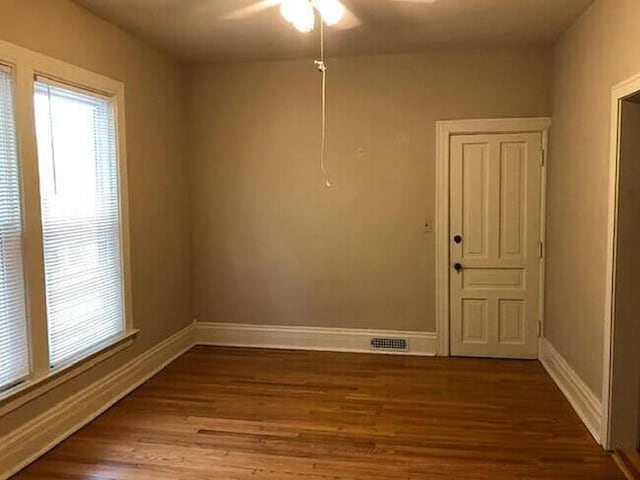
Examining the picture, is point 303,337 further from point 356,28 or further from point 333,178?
point 356,28

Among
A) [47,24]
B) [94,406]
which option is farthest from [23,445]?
[47,24]

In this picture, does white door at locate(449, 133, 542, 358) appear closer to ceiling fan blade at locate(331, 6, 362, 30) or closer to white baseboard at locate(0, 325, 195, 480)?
ceiling fan blade at locate(331, 6, 362, 30)

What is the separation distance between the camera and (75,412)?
344 cm

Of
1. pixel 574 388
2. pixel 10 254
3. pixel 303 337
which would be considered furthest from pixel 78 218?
pixel 574 388

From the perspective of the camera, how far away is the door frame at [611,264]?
2957 mm

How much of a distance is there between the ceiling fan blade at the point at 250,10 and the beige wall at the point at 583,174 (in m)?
1.95

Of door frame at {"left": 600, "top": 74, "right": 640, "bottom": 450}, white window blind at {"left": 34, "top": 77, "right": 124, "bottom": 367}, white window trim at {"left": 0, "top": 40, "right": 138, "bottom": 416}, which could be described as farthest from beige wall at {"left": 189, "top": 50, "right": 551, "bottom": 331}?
white window trim at {"left": 0, "top": 40, "right": 138, "bottom": 416}

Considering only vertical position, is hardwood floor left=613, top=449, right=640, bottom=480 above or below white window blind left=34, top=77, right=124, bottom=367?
below

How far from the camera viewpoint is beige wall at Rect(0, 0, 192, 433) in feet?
10.3

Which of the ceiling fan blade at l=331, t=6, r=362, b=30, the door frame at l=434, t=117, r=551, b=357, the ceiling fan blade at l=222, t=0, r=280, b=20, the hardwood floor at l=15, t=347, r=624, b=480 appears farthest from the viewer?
the door frame at l=434, t=117, r=551, b=357

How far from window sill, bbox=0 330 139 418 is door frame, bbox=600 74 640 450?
309 cm

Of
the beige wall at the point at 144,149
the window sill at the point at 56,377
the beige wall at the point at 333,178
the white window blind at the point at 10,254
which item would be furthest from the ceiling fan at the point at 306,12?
the window sill at the point at 56,377

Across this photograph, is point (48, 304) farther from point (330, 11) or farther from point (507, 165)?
point (507, 165)

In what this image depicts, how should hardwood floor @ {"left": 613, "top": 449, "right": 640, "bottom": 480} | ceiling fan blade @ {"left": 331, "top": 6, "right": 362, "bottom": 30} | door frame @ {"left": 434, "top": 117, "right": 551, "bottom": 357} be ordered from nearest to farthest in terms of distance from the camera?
hardwood floor @ {"left": 613, "top": 449, "right": 640, "bottom": 480} → ceiling fan blade @ {"left": 331, "top": 6, "right": 362, "bottom": 30} → door frame @ {"left": 434, "top": 117, "right": 551, "bottom": 357}
